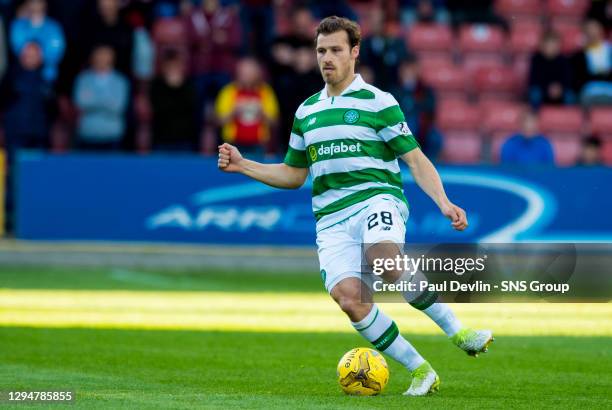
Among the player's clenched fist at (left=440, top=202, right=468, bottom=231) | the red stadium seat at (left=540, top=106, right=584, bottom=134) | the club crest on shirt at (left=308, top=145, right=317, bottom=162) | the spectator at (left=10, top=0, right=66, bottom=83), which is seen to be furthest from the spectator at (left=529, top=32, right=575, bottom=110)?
the player's clenched fist at (left=440, top=202, right=468, bottom=231)

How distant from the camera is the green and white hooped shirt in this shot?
859 cm

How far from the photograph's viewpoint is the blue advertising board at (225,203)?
18609 millimetres

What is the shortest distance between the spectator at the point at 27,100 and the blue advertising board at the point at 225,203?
87 cm

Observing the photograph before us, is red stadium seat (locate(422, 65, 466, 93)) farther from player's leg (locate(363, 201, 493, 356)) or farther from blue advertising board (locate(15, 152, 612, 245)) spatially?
player's leg (locate(363, 201, 493, 356))

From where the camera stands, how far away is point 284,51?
2031 cm

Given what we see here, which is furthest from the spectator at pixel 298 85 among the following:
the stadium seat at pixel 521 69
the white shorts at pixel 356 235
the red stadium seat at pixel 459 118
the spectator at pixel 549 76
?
the white shorts at pixel 356 235

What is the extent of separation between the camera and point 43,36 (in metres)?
19.7

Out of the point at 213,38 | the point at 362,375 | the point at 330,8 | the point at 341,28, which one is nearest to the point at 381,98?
the point at 341,28

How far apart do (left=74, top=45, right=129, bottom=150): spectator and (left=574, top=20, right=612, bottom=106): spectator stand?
738 cm

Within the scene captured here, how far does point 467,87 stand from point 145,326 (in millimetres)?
11603

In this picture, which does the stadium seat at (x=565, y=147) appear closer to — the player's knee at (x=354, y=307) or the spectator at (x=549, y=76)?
the spectator at (x=549, y=76)

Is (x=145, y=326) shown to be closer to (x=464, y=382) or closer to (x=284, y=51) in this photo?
(x=464, y=382)

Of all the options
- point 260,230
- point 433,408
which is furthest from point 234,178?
point 433,408

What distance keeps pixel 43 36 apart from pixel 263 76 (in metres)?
3.50
